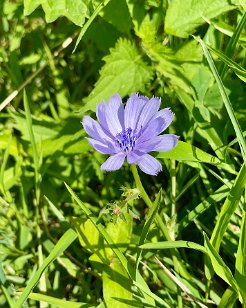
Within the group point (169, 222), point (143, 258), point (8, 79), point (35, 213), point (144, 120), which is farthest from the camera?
point (8, 79)

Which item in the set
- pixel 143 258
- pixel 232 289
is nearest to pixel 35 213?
pixel 143 258

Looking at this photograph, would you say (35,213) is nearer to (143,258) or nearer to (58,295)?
(58,295)

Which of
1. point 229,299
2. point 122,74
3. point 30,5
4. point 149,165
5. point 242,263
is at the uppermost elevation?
point 30,5

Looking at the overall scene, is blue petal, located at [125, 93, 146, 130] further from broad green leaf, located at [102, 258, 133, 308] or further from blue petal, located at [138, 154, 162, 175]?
broad green leaf, located at [102, 258, 133, 308]

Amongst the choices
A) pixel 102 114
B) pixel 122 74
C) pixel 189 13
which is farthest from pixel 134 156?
pixel 189 13

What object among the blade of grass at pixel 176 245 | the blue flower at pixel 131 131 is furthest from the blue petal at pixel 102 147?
the blade of grass at pixel 176 245

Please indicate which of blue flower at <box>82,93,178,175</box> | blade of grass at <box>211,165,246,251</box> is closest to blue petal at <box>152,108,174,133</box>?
blue flower at <box>82,93,178,175</box>

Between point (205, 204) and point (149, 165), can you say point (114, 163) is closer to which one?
point (149, 165)

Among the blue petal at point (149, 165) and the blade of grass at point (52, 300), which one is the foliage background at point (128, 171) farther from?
the blue petal at point (149, 165)
